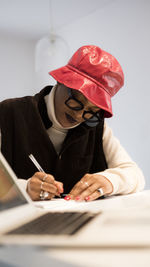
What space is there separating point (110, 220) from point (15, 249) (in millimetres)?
151

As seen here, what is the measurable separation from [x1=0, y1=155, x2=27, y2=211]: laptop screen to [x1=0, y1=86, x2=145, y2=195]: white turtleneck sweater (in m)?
0.28

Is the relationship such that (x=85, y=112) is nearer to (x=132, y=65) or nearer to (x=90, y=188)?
(x=90, y=188)

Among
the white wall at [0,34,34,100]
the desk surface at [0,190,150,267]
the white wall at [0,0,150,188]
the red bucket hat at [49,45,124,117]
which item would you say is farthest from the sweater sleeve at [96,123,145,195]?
the white wall at [0,34,34,100]

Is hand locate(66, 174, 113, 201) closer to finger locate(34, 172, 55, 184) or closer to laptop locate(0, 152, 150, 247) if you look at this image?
finger locate(34, 172, 55, 184)

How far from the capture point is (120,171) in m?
0.91

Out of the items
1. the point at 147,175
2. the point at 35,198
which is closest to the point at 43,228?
the point at 35,198

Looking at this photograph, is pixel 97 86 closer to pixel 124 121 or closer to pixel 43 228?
pixel 43 228

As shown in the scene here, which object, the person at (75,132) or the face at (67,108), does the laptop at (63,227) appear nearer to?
the person at (75,132)

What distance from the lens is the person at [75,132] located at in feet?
2.78

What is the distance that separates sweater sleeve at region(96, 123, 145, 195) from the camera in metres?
0.85

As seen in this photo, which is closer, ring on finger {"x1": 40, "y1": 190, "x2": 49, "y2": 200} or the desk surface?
the desk surface

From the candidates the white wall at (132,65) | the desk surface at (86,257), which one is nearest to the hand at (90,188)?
the desk surface at (86,257)

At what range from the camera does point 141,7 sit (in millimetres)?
2715

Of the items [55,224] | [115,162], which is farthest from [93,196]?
[55,224]
